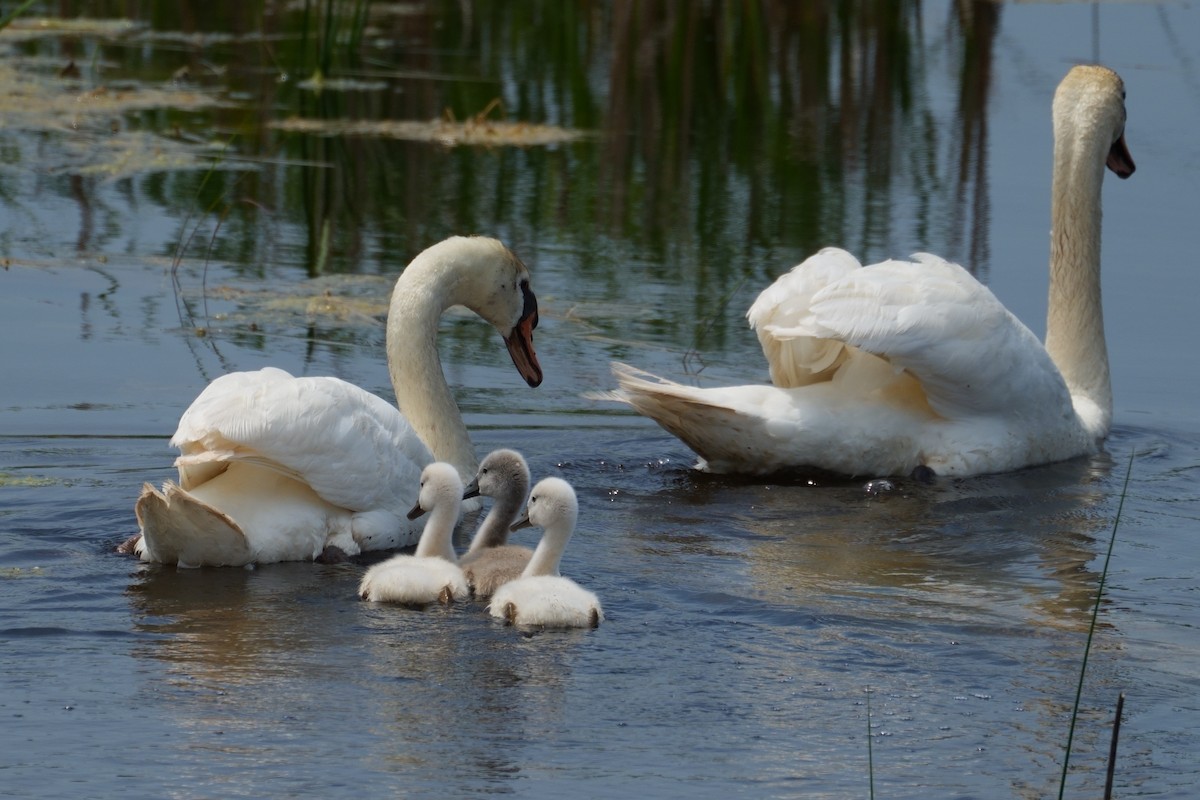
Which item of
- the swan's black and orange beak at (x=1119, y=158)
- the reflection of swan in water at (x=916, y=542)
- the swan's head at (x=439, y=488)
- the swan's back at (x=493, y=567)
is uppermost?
the swan's black and orange beak at (x=1119, y=158)

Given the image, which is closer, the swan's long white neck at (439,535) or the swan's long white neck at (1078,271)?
the swan's long white neck at (439,535)

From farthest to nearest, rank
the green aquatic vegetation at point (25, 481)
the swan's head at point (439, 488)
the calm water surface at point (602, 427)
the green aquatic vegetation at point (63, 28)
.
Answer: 1. the green aquatic vegetation at point (63, 28)
2. the green aquatic vegetation at point (25, 481)
3. the swan's head at point (439, 488)
4. the calm water surface at point (602, 427)

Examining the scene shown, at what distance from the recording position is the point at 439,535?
6.21m

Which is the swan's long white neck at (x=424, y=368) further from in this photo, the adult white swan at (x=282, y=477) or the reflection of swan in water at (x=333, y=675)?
the reflection of swan in water at (x=333, y=675)

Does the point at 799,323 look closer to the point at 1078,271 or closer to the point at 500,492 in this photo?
the point at 500,492

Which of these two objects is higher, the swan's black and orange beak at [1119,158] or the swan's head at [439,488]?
the swan's black and orange beak at [1119,158]

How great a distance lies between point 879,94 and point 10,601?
12.3 meters

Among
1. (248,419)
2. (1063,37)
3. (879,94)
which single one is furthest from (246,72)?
(248,419)

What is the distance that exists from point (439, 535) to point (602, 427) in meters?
2.36

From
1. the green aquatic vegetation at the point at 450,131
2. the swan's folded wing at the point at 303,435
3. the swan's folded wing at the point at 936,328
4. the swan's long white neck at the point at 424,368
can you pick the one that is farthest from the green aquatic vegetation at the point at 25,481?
the green aquatic vegetation at the point at 450,131

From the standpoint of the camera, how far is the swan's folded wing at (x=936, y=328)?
7.45 metres

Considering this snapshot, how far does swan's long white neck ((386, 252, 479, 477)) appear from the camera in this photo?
7422 millimetres

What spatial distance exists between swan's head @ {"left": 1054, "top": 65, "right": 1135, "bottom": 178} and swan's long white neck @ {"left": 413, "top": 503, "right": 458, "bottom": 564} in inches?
165

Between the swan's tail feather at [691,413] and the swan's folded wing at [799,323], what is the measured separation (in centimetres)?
36
